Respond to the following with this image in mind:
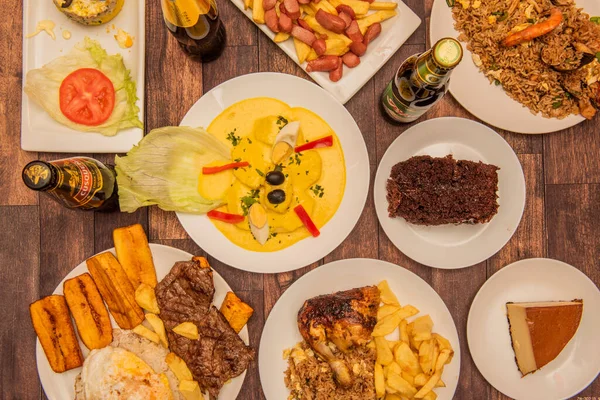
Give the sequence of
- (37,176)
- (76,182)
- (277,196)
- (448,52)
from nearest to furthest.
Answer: (448,52) → (37,176) → (76,182) → (277,196)

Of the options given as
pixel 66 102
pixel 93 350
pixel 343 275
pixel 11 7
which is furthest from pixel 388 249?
pixel 11 7

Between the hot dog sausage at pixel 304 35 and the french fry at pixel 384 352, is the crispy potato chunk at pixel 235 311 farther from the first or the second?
the hot dog sausage at pixel 304 35

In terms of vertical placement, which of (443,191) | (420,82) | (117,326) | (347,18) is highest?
(347,18)

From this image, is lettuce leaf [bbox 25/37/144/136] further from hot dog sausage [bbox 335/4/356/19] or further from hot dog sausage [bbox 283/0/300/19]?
hot dog sausage [bbox 335/4/356/19]

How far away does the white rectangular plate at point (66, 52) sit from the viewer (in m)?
2.30

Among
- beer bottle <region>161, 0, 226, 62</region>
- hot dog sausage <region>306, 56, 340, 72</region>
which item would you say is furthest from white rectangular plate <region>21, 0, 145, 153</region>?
hot dog sausage <region>306, 56, 340, 72</region>

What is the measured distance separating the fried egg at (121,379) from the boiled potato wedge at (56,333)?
0.11 m

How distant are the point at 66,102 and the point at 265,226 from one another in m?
1.17

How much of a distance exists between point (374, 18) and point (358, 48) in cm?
17

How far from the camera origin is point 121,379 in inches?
84.5

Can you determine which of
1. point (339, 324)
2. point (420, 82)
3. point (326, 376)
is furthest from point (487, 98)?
point (326, 376)

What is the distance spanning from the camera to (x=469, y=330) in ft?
7.45

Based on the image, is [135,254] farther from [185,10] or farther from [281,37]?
[281,37]

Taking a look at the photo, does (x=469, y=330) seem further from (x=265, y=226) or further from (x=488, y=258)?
(x=265, y=226)
